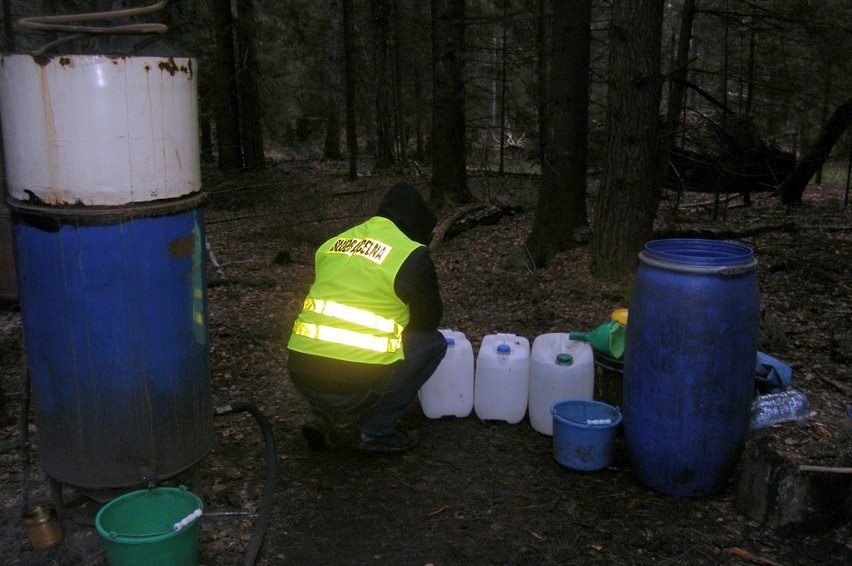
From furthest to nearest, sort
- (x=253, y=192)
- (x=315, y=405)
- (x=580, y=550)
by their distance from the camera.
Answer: (x=253, y=192) < (x=315, y=405) < (x=580, y=550)

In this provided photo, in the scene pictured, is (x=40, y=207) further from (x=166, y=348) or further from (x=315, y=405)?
(x=315, y=405)

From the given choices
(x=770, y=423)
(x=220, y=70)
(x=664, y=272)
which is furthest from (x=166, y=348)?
(x=220, y=70)

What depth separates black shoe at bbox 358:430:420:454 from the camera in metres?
4.23

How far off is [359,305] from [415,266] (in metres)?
0.36

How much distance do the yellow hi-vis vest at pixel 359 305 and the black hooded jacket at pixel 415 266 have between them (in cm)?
5

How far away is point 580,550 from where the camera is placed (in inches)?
132

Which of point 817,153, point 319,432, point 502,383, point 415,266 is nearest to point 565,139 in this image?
point 502,383

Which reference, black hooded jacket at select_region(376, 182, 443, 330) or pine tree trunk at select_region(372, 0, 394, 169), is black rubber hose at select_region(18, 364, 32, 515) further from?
pine tree trunk at select_region(372, 0, 394, 169)

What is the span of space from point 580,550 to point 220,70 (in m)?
15.2

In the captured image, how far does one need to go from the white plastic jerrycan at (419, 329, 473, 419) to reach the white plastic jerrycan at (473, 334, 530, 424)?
72 mm

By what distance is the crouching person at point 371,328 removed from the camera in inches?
155

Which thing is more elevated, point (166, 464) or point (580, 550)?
point (166, 464)

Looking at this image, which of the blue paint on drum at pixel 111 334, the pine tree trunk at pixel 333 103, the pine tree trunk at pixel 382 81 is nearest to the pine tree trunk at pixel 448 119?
the pine tree trunk at pixel 382 81

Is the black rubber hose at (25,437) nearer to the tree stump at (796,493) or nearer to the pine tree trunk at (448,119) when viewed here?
the tree stump at (796,493)
